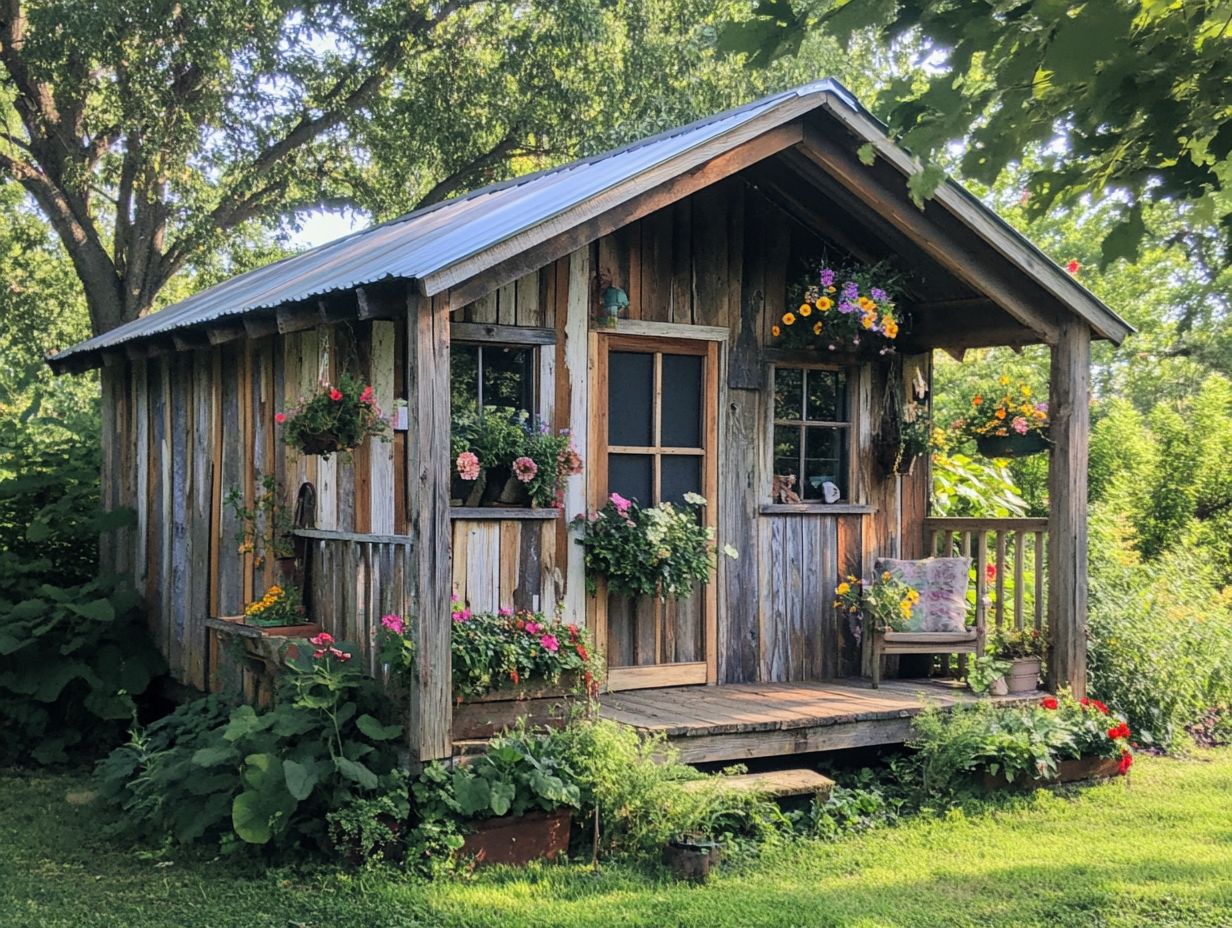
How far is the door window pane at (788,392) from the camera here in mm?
8281

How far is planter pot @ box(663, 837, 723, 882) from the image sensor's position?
225 inches

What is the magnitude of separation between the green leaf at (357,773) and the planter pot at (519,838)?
19.6 inches

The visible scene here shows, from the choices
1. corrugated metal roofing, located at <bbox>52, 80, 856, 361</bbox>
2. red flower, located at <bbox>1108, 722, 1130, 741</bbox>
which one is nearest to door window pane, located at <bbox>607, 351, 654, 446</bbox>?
corrugated metal roofing, located at <bbox>52, 80, 856, 361</bbox>

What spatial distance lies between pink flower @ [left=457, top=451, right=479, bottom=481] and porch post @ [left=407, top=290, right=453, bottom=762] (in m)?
0.82

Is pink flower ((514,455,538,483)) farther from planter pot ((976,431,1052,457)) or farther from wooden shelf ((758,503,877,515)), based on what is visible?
planter pot ((976,431,1052,457))

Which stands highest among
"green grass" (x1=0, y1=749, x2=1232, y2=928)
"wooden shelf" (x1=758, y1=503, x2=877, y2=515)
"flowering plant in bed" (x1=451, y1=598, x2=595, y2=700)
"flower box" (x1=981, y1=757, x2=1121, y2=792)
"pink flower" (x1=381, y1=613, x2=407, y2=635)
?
"wooden shelf" (x1=758, y1=503, x2=877, y2=515)

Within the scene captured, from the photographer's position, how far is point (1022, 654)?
813cm

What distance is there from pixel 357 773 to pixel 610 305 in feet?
10.2

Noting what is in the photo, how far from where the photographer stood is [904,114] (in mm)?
3537

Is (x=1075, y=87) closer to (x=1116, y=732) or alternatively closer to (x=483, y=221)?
(x=483, y=221)

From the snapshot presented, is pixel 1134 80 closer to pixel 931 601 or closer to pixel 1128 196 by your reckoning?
pixel 1128 196

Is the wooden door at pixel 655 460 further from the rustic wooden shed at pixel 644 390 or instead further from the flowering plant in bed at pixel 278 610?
the flowering plant in bed at pixel 278 610

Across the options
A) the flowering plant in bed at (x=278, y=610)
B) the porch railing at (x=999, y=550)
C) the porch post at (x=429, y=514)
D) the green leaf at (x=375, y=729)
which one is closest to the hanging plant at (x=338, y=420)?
the porch post at (x=429, y=514)

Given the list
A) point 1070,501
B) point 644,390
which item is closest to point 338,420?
point 644,390
